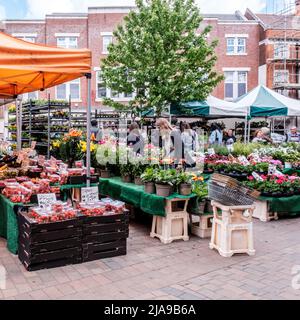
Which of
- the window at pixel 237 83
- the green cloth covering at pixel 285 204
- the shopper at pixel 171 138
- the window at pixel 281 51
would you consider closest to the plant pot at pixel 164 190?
the shopper at pixel 171 138

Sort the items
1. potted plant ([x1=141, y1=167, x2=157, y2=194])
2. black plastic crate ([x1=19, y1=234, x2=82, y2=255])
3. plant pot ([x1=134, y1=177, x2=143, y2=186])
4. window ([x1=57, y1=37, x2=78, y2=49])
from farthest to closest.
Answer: window ([x1=57, y1=37, x2=78, y2=49]) < plant pot ([x1=134, y1=177, x2=143, y2=186]) < potted plant ([x1=141, y1=167, x2=157, y2=194]) < black plastic crate ([x1=19, y1=234, x2=82, y2=255])

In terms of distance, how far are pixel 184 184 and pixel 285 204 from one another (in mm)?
2600

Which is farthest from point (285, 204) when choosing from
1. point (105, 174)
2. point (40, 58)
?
point (40, 58)

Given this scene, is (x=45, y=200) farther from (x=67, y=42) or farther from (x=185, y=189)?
(x=67, y=42)

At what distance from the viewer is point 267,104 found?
1272 cm

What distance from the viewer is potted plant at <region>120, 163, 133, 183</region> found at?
6.54 metres

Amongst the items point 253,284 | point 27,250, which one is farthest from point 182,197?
point 27,250

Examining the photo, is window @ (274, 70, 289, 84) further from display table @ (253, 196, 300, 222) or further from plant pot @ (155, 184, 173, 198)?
plant pot @ (155, 184, 173, 198)

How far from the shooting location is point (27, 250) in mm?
4383

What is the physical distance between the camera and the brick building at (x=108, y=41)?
27203mm

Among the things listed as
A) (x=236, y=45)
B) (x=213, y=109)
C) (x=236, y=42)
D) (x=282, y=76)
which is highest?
(x=236, y=42)

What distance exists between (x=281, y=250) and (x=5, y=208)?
3906 millimetres

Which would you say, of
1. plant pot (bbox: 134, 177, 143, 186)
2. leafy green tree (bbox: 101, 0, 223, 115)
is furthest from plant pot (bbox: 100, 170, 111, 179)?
leafy green tree (bbox: 101, 0, 223, 115)

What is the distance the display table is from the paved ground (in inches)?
59.2
